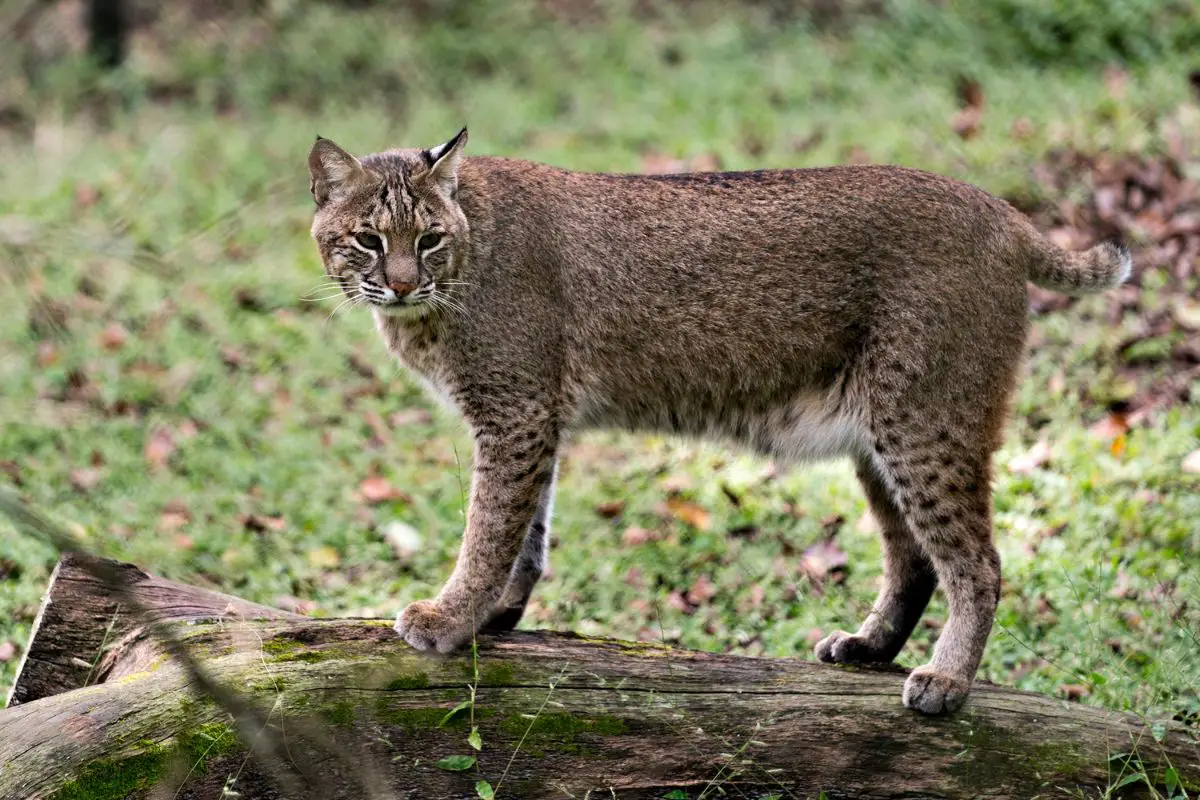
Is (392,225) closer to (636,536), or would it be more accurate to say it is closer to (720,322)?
(720,322)

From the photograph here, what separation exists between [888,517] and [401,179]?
7.81 ft

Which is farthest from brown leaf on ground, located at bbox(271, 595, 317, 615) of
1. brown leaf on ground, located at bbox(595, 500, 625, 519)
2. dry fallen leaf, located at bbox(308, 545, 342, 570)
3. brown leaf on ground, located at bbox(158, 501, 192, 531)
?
brown leaf on ground, located at bbox(595, 500, 625, 519)

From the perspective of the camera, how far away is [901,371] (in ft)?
16.7

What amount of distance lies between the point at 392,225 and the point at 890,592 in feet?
8.18

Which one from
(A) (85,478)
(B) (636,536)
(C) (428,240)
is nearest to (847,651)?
(B) (636,536)

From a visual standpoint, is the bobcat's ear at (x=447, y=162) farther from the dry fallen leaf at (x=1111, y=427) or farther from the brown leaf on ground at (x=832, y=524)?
the dry fallen leaf at (x=1111, y=427)

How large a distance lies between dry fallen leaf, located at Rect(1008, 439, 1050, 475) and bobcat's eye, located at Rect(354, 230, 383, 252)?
396 cm

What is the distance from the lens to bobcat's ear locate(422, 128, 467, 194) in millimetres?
5129

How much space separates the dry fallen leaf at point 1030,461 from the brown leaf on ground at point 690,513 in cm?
169

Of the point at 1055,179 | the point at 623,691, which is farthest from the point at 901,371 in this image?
the point at 1055,179

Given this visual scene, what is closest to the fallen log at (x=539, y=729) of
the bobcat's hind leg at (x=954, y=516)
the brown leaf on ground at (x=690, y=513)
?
the bobcat's hind leg at (x=954, y=516)

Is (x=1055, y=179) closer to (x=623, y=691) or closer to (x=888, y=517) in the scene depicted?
(x=888, y=517)

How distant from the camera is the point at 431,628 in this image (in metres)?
4.61

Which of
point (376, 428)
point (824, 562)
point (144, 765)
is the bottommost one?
point (376, 428)
